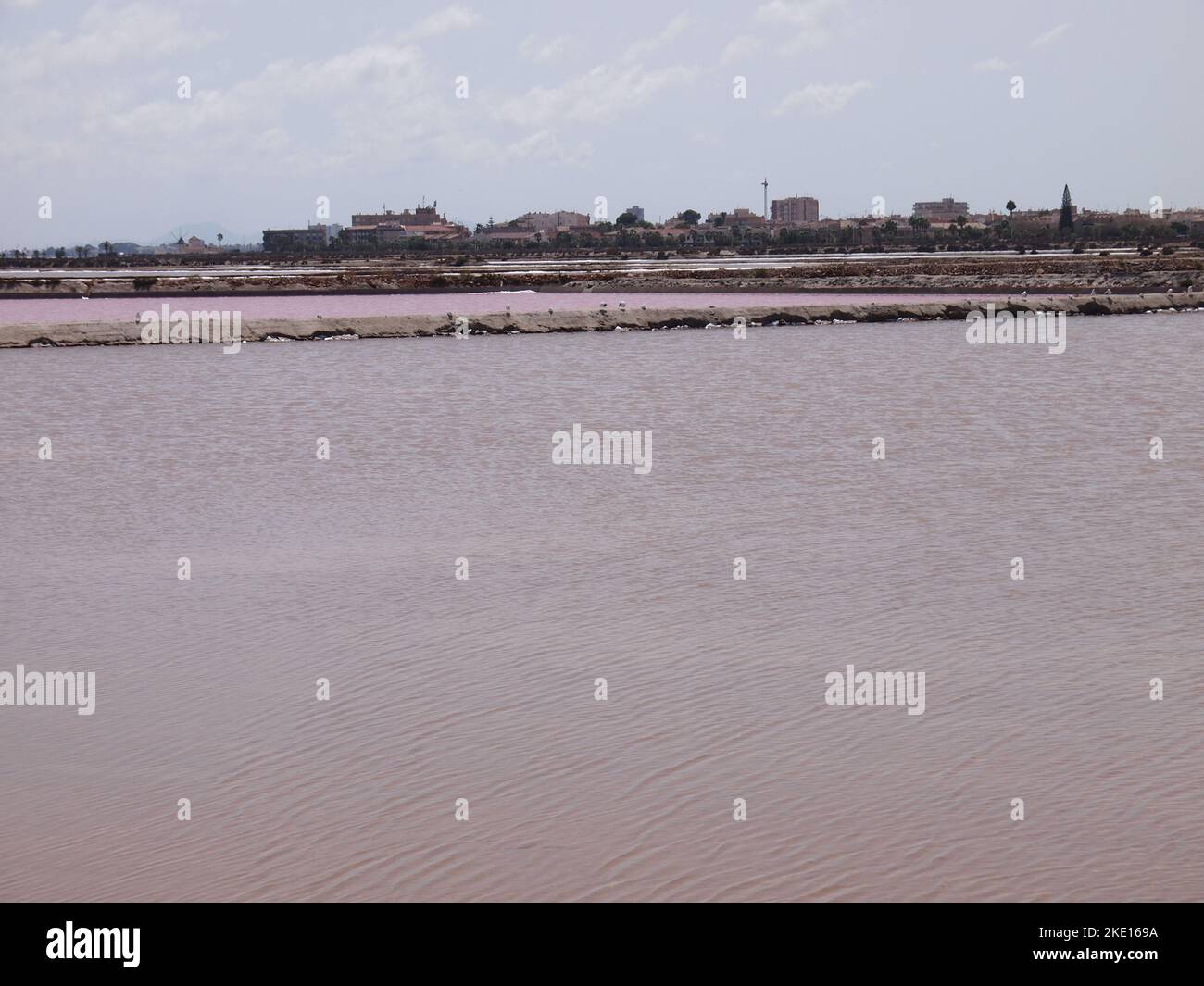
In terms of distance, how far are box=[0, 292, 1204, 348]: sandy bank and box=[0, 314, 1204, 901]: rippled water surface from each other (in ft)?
57.0

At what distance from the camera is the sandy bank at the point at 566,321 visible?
32781mm

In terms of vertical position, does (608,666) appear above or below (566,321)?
below

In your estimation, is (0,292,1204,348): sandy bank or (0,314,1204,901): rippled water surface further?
(0,292,1204,348): sandy bank

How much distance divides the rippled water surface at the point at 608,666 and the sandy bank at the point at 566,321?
17361 mm

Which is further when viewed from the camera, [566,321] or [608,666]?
[566,321]

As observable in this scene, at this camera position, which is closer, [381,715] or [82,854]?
[82,854]

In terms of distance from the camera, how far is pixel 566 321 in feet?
117

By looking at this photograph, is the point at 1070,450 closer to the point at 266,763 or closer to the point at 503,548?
the point at 503,548

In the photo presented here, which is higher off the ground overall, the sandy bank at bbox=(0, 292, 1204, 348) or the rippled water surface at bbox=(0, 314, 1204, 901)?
the sandy bank at bbox=(0, 292, 1204, 348)

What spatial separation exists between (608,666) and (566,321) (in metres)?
29.0

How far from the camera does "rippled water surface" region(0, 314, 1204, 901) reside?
498 cm
